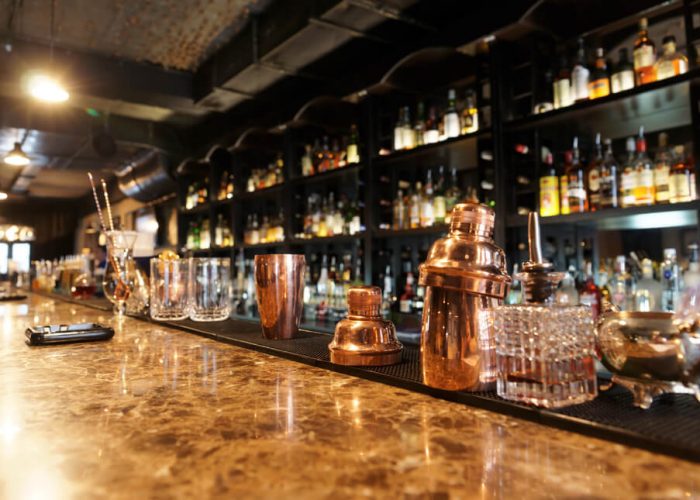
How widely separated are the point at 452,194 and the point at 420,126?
448mm

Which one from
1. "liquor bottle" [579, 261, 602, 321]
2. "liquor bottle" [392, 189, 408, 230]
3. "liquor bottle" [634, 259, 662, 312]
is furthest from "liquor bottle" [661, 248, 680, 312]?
"liquor bottle" [392, 189, 408, 230]

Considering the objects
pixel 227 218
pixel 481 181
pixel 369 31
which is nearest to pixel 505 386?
pixel 481 181

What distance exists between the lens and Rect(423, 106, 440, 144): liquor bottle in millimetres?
2760

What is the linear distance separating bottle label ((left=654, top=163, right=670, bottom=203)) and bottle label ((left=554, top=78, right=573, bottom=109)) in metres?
0.47

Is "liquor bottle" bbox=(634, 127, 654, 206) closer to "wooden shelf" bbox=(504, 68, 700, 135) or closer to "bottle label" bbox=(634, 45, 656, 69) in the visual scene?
"wooden shelf" bbox=(504, 68, 700, 135)

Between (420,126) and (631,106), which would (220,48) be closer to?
(420,126)

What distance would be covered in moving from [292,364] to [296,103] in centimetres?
366

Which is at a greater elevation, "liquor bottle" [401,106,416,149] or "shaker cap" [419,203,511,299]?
"liquor bottle" [401,106,416,149]

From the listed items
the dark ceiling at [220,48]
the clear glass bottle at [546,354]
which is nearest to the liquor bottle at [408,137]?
the dark ceiling at [220,48]

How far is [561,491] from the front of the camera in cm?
38

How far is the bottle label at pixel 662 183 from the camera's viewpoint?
1972mm

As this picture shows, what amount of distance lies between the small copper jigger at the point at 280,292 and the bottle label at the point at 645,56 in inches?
68.9

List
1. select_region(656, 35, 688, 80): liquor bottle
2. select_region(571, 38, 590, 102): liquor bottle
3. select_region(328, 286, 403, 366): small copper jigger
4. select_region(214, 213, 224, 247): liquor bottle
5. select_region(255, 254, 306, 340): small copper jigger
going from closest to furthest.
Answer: select_region(328, 286, 403, 366): small copper jigger, select_region(255, 254, 306, 340): small copper jigger, select_region(656, 35, 688, 80): liquor bottle, select_region(571, 38, 590, 102): liquor bottle, select_region(214, 213, 224, 247): liquor bottle

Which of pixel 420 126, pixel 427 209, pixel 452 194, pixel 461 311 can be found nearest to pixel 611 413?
pixel 461 311
